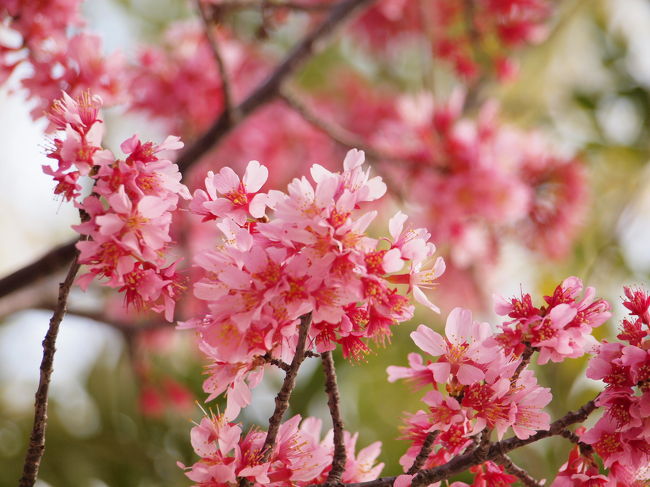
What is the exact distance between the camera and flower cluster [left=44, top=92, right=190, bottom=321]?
2.53ft

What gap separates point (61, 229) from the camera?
3242 millimetres

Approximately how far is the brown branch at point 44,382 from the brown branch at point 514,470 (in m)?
0.46

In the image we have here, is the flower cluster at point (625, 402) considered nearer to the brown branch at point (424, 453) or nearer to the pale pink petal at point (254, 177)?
the brown branch at point (424, 453)

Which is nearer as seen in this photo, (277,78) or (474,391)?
(474,391)

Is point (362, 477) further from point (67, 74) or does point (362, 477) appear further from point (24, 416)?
point (24, 416)

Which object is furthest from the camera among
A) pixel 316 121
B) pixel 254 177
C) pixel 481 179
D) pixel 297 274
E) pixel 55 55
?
pixel 481 179

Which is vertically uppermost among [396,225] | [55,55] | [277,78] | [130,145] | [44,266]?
[277,78]

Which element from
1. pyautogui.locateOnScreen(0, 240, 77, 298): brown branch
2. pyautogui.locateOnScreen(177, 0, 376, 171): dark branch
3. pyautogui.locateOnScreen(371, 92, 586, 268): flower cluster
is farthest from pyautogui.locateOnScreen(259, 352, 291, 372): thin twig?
pyautogui.locateOnScreen(371, 92, 586, 268): flower cluster

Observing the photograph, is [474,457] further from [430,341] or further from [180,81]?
[180,81]

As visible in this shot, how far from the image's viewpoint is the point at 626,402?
2.60ft

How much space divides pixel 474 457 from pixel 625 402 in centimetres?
16

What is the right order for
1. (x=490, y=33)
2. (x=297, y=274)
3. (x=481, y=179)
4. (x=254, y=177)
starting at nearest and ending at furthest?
(x=297, y=274) < (x=254, y=177) < (x=481, y=179) < (x=490, y=33)

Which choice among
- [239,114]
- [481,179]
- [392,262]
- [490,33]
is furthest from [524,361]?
[490,33]

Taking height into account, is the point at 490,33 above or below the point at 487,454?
above
